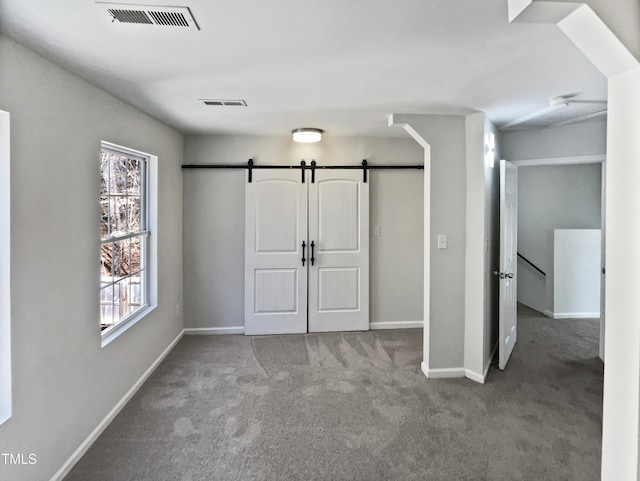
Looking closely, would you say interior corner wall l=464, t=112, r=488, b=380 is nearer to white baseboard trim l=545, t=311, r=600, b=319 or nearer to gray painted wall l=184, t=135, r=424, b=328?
gray painted wall l=184, t=135, r=424, b=328

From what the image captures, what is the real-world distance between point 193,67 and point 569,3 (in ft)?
6.10

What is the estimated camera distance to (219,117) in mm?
3457

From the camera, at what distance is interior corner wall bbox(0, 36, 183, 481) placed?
1786 millimetres

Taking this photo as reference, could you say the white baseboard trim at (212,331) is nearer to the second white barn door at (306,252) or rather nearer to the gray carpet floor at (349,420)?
the second white barn door at (306,252)

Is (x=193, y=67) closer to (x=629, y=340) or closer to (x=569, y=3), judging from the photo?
(x=569, y=3)

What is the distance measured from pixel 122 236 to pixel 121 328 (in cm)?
74

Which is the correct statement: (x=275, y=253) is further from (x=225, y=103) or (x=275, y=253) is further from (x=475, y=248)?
(x=475, y=248)

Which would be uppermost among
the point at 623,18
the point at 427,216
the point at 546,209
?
the point at 623,18

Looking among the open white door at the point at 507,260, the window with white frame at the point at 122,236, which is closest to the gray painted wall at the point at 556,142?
the open white door at the point at 507,260

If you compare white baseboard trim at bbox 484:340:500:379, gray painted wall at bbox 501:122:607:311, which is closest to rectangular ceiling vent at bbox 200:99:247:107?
white baseboard trim at bbox 484:340:500:379

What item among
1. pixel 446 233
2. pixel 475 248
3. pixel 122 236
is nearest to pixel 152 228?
pixel 122 236

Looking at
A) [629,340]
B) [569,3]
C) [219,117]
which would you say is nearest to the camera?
[569,3]

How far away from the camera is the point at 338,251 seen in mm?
4555

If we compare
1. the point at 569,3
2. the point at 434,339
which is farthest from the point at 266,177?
the point at 569,3
